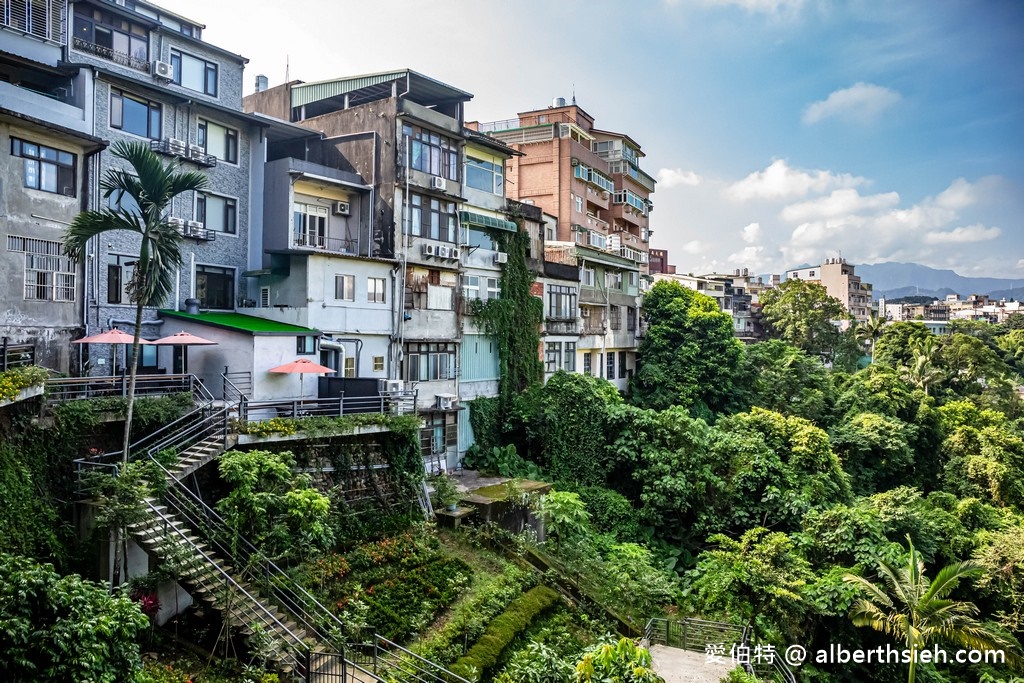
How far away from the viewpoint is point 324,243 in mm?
27719

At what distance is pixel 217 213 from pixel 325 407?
975 centimetres

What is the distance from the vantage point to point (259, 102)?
3372 centimetres

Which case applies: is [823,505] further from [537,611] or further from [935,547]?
[537,611]

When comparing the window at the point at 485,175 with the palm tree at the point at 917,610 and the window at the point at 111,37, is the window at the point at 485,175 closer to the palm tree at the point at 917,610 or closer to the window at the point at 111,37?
the window at the point at 111,37

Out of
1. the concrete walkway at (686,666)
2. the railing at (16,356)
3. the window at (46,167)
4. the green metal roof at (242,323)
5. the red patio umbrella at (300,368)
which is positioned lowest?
the concrete walkway at (686,666)

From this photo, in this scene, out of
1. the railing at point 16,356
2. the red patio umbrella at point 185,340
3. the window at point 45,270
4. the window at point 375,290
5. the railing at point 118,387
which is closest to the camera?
the railing at point 16,356

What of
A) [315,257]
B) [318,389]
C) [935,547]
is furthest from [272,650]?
[935,547]

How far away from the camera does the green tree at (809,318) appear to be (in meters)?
59.7

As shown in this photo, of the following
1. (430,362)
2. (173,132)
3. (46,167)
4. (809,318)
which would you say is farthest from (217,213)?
(809,318)

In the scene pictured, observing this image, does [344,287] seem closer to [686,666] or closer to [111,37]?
[111,37]

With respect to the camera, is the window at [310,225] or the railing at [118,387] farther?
the window at [310,225]

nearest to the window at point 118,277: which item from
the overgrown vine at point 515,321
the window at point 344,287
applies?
the window at point 344,287

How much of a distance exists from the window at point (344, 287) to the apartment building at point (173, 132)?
412cm

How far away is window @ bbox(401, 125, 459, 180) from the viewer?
→ 2827 centimetres
